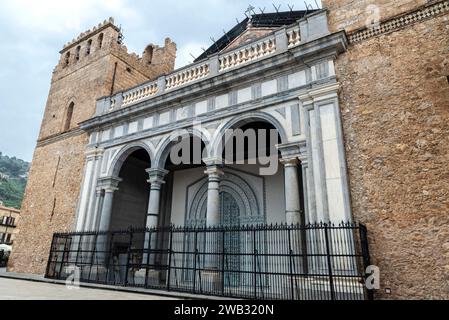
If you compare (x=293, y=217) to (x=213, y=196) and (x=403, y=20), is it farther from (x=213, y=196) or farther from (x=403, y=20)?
(x=403, y=20)

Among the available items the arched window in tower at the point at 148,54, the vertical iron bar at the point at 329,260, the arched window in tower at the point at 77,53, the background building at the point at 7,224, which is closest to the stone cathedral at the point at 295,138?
the vertical iron bar at the point at 329,260

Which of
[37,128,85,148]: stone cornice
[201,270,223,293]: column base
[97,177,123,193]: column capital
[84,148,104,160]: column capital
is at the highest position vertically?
[37,128,85,148]: stone cornice

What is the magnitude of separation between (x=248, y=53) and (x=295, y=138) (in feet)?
10.3

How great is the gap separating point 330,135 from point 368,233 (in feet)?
7.13

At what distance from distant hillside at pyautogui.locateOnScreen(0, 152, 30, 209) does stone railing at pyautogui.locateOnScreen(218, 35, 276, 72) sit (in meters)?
49.5

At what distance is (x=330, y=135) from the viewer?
271 inches

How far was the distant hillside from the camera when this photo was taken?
49.2 metres

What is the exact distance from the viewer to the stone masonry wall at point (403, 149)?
546 cm

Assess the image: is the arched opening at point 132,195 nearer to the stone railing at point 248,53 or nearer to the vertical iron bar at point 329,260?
the stone railing at point 248,53

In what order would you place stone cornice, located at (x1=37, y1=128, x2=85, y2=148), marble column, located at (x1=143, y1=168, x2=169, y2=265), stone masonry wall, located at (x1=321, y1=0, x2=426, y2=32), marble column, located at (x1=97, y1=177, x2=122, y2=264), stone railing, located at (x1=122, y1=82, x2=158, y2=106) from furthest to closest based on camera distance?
stone cornice, located at (x1=37, y1=128, x2=85, y2=148) → stone railing, located at (x1=122, y1=82, x2=158, y2=106) → marble column, located at (x1=97, y1=177, x2=122, y2=264) → marble column, located at (x1=143, y1=168, x2=169, y2=265) → stone masonry wall, located at (x1=321, y1=0, x2=426, y2=32)

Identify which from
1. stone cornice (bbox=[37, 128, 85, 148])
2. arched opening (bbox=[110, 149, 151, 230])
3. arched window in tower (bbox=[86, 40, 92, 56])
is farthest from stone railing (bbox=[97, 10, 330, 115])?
arched window in tower (bbox=[86, 40, 92, 56])

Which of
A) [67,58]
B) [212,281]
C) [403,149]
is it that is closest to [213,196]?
[212,281]

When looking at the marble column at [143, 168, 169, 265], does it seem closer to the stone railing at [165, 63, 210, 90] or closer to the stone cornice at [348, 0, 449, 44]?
the stone railing at [165, 63, 210, 90]

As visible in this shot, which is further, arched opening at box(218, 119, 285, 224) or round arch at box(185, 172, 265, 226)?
round arch at box(185, 172, 265, 226)
